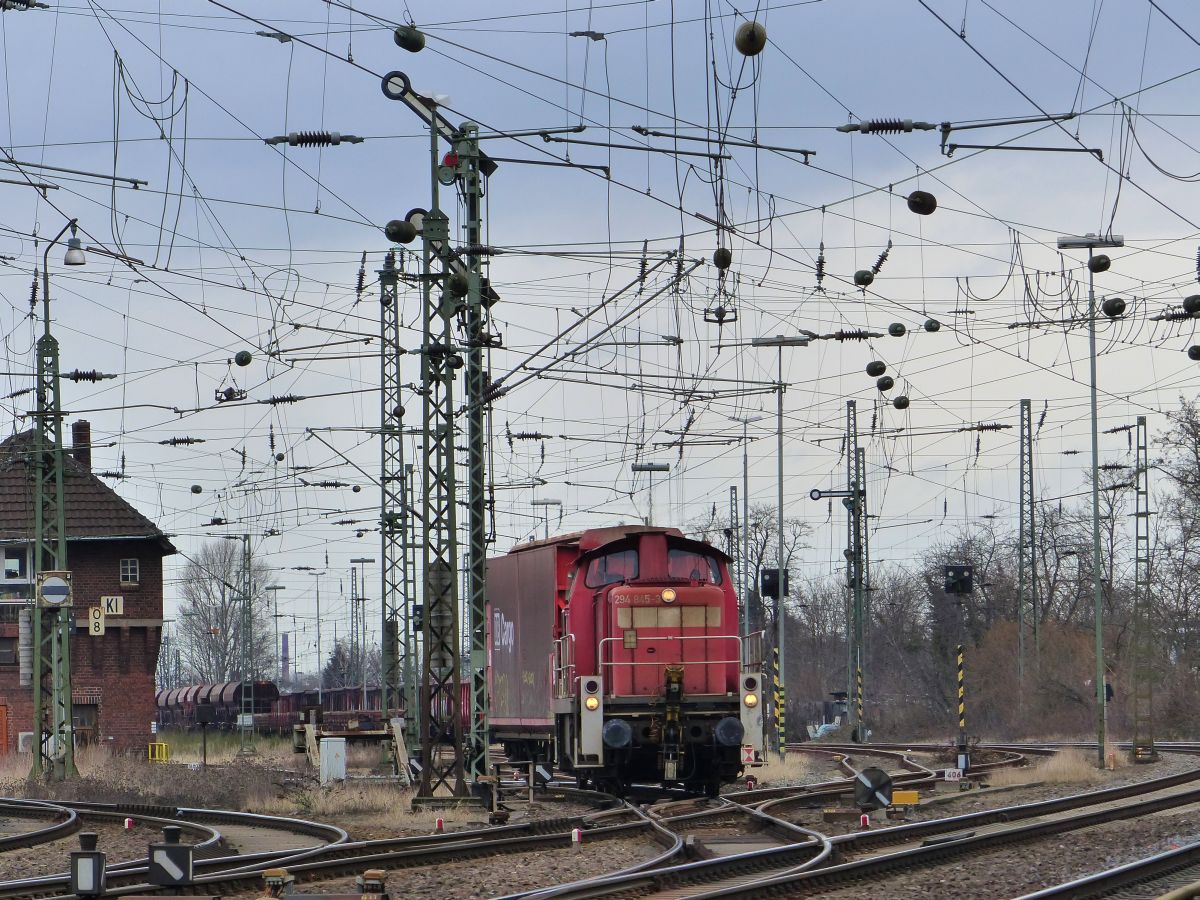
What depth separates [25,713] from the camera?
2315 inches

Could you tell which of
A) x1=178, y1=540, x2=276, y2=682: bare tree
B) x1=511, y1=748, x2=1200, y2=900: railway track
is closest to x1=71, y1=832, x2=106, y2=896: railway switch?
x1=511, y1=748, x2=1200, y2=900: railway track

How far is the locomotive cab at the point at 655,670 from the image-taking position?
24344mm

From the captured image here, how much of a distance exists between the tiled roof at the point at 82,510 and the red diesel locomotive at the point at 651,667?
126 ft

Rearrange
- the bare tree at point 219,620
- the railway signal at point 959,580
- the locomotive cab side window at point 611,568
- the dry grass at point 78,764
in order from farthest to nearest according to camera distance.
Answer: the bare tree at point 219,620 → the dry grass at point 78,764 → the railway signal at point 959,580 → the locomotive cab side window at point 611,568

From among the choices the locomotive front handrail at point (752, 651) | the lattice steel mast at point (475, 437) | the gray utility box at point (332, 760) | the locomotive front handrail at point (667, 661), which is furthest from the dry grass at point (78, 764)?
the locomotive front handrail at point (752, 651)

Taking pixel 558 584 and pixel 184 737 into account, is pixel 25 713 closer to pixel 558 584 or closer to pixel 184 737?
pixel 184 737

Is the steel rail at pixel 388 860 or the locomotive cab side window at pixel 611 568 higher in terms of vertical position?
the locomotive cab side window at pixel 611 568

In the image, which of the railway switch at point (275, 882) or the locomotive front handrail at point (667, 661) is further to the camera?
the locomotive front handrail at point (667, 661)

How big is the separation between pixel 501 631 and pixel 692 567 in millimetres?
7439

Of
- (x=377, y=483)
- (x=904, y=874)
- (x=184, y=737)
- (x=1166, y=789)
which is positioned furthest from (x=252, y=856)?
(x=184, y=737)

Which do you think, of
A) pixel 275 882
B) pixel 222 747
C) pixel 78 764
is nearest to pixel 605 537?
pixel 275 882

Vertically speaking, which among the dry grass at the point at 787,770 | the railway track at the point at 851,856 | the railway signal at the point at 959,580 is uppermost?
the railway signal at the point at 959,580

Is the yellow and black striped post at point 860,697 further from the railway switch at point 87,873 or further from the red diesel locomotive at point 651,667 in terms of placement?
the railway switch at point 87,873

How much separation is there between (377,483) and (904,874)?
25708 mm
